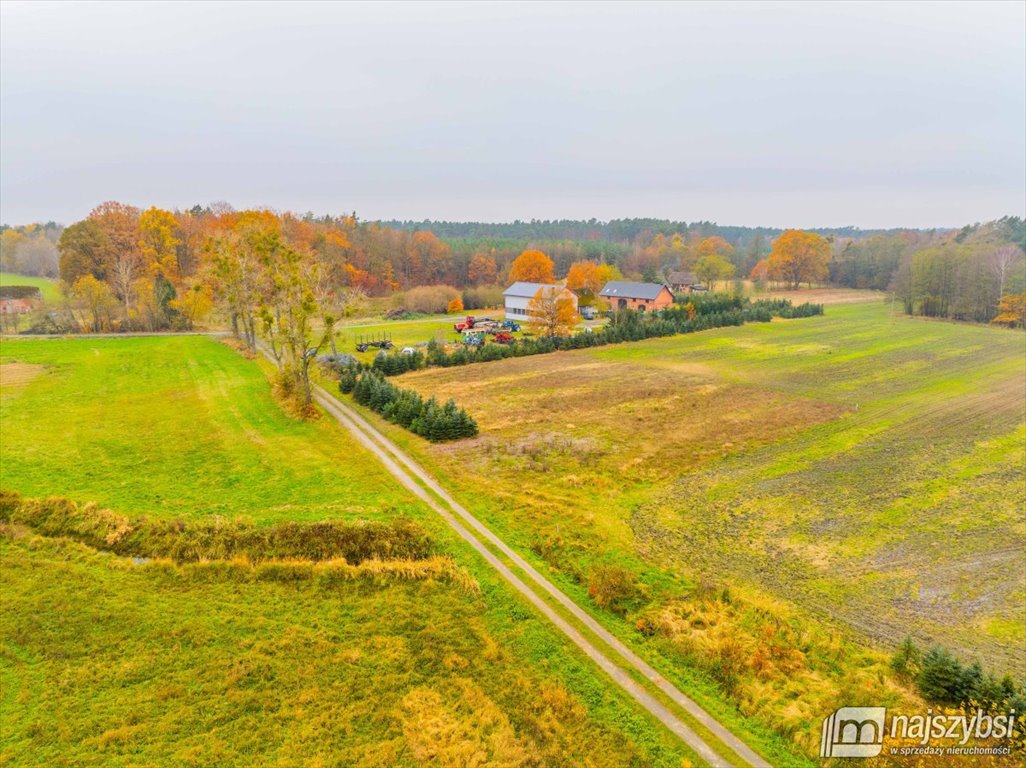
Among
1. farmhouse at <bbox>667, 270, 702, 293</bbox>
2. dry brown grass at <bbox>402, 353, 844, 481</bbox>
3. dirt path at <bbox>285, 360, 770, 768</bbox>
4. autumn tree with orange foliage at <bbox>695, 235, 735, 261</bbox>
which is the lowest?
dirt path at <bbox>285, 360, 770, 768</bbox>

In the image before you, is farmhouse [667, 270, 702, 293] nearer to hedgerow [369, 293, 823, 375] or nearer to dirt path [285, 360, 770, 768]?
hedgerow [369, 293, 823, 375]

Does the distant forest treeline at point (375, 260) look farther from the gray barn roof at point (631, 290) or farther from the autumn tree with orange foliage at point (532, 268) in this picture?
the autumn tree with orange foliage at point (532, 268)

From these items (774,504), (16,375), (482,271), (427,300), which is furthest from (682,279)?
(16,375)

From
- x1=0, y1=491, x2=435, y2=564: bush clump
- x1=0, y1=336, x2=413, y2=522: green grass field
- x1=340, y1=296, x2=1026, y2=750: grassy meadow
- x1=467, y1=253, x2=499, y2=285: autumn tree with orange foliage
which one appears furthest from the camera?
x1=467, y1=253, x2=499, y2=285: autumn tree with orange foliage

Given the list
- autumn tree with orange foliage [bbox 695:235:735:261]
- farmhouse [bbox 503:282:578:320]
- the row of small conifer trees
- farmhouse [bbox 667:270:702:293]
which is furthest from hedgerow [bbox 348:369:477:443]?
autumn tree with orange foliage [bbox 695:235:735:261]

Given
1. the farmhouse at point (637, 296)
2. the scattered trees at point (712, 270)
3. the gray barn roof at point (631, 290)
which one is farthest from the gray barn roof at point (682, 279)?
the farmhouse at point (637, 296)

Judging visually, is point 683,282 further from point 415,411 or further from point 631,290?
point 415,411

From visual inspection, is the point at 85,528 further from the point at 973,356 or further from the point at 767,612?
the point at 973,356

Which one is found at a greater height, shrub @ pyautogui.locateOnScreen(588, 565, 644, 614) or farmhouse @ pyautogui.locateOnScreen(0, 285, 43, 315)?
farmhouse @ pyautogui.locateOnScreen(0, 285, 43, 315)
